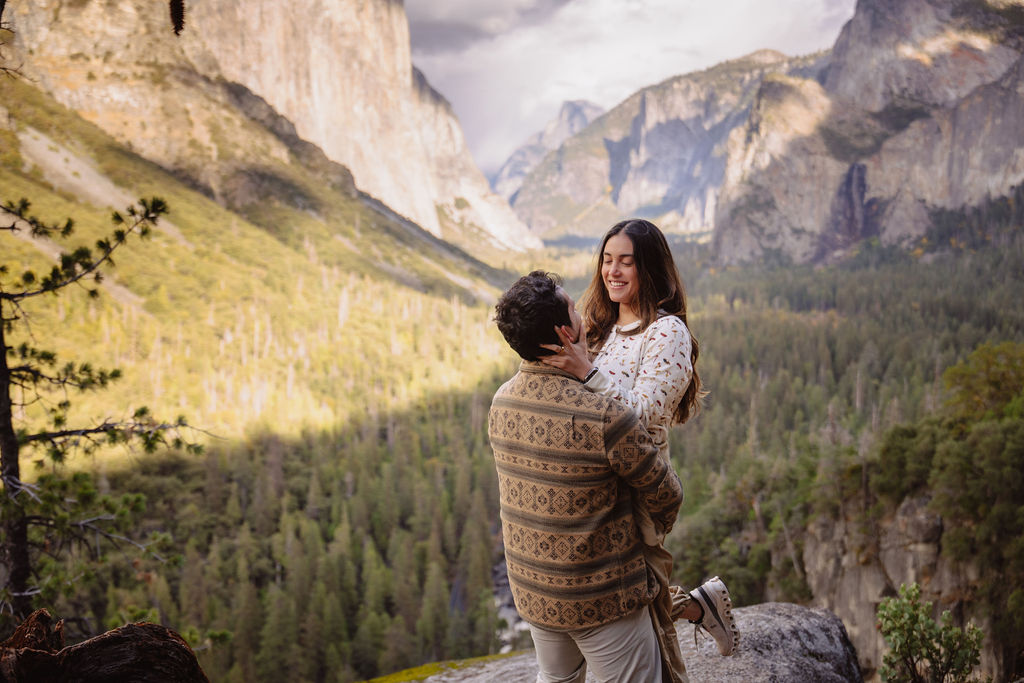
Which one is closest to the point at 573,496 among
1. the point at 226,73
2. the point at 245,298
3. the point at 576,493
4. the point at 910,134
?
the point at 576,493

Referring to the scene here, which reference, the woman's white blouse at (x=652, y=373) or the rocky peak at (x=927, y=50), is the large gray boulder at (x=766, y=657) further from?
the rocky peak at (x=927, y=50)

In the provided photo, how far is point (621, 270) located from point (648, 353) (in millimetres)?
561

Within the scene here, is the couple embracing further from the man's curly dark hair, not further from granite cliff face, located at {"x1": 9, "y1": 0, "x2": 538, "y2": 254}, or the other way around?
granite cliff face, located at {"x1": 9, "y1": 0, "x2": 538, "y2": 254}

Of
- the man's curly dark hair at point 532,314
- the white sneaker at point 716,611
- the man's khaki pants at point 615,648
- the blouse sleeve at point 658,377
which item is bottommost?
the white sneaker at point 716,611

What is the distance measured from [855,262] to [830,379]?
4170 inches

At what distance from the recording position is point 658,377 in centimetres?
321

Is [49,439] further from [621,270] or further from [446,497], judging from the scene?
[446,497]

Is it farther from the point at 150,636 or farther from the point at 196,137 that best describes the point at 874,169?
the point at 150,636

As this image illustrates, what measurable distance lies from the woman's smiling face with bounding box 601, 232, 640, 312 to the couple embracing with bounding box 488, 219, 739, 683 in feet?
0.95

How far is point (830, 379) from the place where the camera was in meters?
82.5

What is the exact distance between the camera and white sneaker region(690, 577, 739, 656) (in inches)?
169

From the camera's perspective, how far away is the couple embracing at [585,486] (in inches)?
114

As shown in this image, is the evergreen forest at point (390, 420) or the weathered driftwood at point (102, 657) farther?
the evergreen forest at point (390, 420)

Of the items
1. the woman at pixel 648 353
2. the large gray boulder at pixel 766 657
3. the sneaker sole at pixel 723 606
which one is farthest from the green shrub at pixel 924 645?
the woman at pixel 648 353
